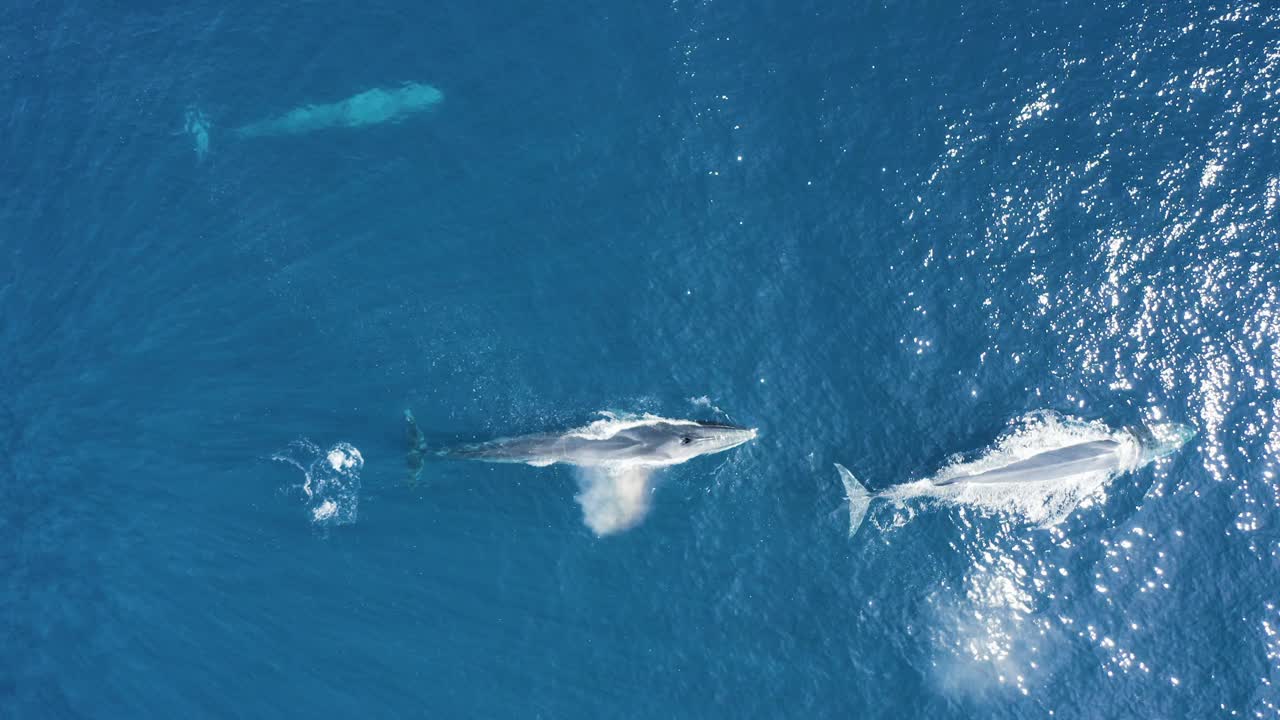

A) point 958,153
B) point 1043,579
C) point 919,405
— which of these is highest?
point 958,153

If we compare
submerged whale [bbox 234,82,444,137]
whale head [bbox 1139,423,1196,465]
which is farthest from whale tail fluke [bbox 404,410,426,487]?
whale head [bbox 1139,423,1196,465]

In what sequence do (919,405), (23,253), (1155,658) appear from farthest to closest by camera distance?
(23,253)
(919,405)
(1155,658)

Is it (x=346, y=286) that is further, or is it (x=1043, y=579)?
(x=346, y=286)

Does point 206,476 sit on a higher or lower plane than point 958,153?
lower

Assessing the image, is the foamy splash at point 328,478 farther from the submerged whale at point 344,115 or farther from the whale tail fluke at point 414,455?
the submerged whale at point 344,115

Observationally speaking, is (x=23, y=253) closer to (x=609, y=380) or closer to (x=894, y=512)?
(x=609, y=380)

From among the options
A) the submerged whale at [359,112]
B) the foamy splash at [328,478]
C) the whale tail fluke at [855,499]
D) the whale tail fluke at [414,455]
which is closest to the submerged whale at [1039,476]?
the whale tail fluke at [855,499]

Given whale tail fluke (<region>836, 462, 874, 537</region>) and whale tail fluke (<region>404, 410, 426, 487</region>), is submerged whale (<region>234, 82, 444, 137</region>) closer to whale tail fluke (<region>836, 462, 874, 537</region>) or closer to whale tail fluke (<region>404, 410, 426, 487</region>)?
whale tail fluke (<region>404, 410, 426, 487</region>)

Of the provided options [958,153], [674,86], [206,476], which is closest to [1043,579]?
[958,153]
